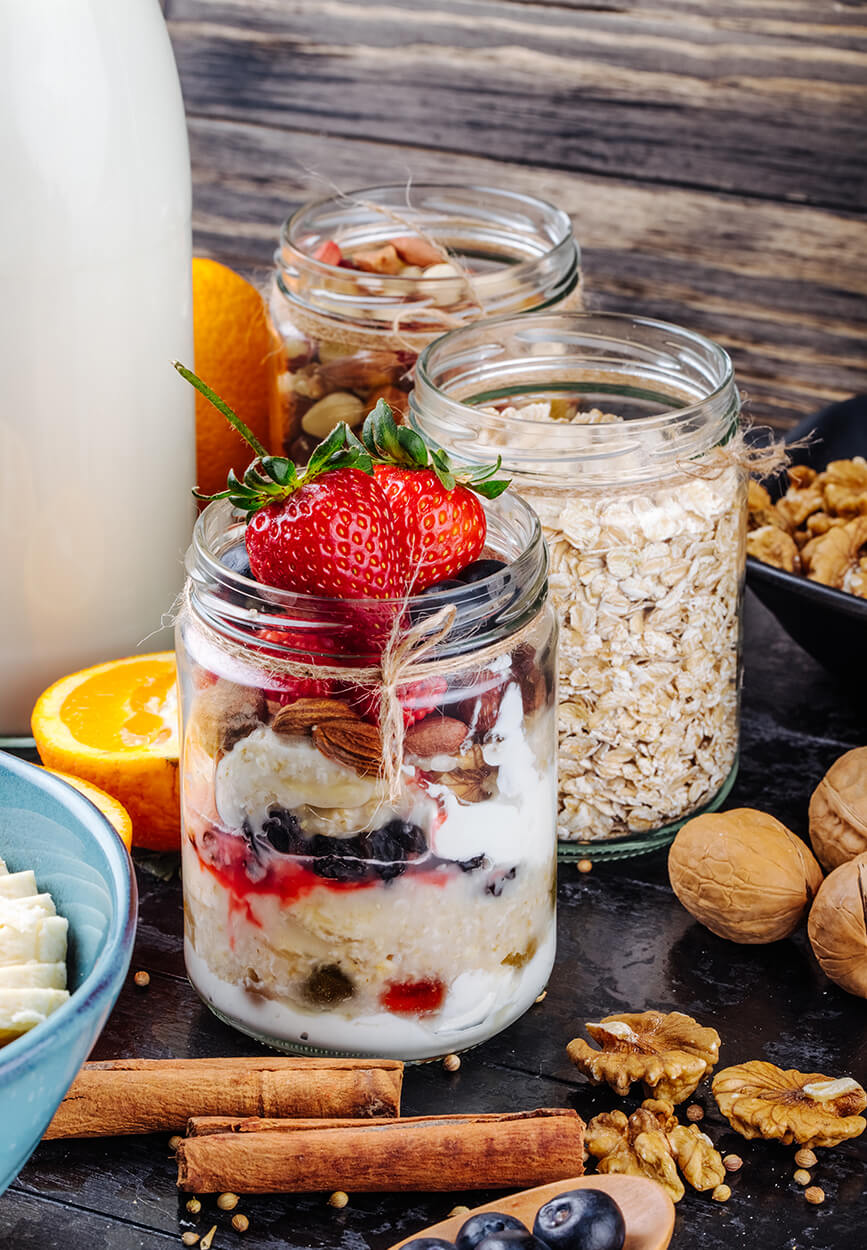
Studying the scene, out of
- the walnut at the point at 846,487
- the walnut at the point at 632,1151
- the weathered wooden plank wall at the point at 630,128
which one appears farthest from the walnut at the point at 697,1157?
the weathered wooden plank wall at the point at 630,128

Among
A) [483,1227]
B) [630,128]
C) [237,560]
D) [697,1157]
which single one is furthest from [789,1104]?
[630,128]

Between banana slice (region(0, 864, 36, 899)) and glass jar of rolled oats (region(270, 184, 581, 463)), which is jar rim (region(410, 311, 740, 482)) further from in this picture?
banana slice (region(0, 864, 36, 899))

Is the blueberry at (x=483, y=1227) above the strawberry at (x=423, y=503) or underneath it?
underneath

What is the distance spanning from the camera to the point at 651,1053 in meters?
0.72

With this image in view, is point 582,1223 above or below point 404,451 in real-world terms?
below

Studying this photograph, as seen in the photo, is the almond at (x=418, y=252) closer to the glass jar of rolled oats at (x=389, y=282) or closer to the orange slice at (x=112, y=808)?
the glass jar of rolled oats at (x=389, y=282)

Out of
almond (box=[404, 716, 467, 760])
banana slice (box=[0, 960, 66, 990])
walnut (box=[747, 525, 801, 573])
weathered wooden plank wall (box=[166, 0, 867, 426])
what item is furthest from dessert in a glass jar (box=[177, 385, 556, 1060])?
weathered wooden plank wall (box=[166, 0, 867, 426])

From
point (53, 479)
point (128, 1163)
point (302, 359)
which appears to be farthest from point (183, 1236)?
point (302, 359)

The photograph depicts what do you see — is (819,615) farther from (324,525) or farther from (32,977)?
(32,977)

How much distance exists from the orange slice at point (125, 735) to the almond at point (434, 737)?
25 centimetres

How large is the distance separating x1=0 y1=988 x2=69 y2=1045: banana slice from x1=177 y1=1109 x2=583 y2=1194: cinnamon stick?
10 cm

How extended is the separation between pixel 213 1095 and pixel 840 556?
575mm

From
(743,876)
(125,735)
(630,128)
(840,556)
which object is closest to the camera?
(743,876)

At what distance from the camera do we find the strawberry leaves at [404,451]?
27.6 inches
